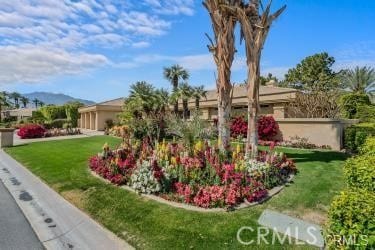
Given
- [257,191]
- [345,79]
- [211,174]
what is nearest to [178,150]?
[211,174]

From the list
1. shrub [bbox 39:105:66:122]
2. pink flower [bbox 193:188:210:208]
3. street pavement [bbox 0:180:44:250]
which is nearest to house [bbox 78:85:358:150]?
shrub [bbox 39:105:66:122]

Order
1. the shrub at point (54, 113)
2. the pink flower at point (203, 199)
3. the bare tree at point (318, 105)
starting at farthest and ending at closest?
the shrub at point (54, 113) → the bare tree at point (318, 105) → the pink flower at point (203, 199)

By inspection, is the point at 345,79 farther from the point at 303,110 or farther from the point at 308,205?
the point at 308,205

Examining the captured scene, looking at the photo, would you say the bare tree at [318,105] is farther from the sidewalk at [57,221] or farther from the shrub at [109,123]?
the shrub at [109,123]

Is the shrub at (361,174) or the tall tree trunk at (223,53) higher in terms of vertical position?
the tall tree trunk at (223,53)

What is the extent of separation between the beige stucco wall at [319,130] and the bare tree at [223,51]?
7907 mm

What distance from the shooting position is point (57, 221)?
772 cm

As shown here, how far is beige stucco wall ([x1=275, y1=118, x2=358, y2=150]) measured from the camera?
16984mm

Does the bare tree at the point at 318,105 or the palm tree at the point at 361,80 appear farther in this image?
the palm tree at the point at 361,80

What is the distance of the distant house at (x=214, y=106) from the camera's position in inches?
973

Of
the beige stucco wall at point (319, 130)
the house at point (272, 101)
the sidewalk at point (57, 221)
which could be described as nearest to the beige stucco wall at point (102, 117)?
the house at point (272, 101)

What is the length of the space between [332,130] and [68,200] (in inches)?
540

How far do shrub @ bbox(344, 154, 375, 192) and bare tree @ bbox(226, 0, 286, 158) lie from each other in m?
5.28

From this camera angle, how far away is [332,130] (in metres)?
17.0
